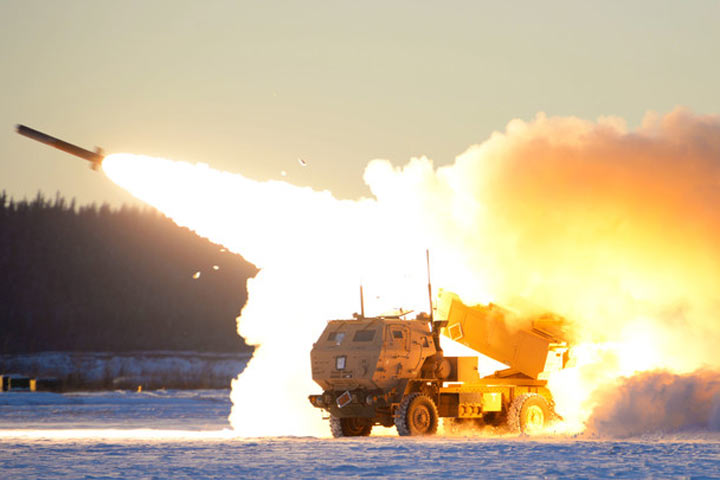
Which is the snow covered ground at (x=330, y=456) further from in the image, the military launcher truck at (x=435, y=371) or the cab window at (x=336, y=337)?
the cab window at (x=336, y=337)

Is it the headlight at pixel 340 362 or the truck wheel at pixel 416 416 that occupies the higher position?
the headlight at pixel 340 362

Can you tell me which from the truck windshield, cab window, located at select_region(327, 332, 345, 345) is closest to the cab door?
the truck windshield

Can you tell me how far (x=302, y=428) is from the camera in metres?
31.9

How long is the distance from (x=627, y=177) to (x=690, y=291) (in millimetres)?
3207

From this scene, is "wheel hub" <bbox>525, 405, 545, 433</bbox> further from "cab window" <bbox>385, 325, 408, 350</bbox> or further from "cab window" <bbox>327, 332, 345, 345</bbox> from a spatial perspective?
"cab window" <bbox>327, 332, 345, 345</bbox>

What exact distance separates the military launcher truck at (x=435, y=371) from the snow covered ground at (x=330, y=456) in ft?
2.93

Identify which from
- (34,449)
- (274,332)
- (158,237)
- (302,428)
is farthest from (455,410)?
(158,237)

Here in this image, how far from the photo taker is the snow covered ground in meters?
20.6

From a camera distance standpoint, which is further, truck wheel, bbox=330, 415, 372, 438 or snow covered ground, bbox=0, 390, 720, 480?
truck wheel, bbox=330, 415, 372, 438

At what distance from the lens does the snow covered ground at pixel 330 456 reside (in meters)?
20.6

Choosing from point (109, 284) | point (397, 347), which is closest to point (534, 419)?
point (397, 347)

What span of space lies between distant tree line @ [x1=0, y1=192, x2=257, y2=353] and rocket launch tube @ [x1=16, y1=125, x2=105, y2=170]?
8631cm

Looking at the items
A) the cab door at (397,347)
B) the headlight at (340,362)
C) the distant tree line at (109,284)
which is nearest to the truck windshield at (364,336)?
the cab door at (397,347)

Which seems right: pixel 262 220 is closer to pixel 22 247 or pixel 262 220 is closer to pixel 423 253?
pixel 423 253
